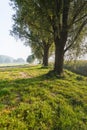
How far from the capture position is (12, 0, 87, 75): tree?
23.4 m

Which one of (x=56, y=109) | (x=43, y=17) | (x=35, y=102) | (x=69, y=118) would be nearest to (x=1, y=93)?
(x=35, y=102)

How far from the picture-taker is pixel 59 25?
2436 centimetres

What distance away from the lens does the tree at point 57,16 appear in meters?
23.4

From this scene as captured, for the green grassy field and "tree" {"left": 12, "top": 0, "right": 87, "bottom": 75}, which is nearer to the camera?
the green grassy field

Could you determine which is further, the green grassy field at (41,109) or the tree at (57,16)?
the tree at (57,16)

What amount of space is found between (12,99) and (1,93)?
4.45 ft

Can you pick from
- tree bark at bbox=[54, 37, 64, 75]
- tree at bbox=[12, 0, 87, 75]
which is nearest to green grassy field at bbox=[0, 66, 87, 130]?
tree bark at bbox=[54, 37, 64, 75]

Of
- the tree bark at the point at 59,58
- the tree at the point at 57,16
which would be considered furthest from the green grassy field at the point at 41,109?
the tree at the point at 57,16

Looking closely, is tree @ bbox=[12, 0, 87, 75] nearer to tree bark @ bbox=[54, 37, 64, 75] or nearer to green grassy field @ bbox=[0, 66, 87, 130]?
tree bark @ bbox=[54, 37, 64, 75]

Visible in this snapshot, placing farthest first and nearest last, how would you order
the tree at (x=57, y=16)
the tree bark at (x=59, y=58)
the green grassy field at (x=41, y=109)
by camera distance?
the tree bark at (x=59, y=58)
the tree at (x=57, y=16)
the green grassy field at (x=41, y=109)

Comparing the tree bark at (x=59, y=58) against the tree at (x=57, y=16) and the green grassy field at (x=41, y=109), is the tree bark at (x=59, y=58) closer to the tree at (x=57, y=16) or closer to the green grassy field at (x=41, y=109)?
the tree at (x=57, y=16)

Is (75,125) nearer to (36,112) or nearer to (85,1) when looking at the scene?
(36,112)

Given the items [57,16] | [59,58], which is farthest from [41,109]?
[57,16]

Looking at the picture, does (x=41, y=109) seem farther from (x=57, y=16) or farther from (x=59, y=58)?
(x=57, y=16)
